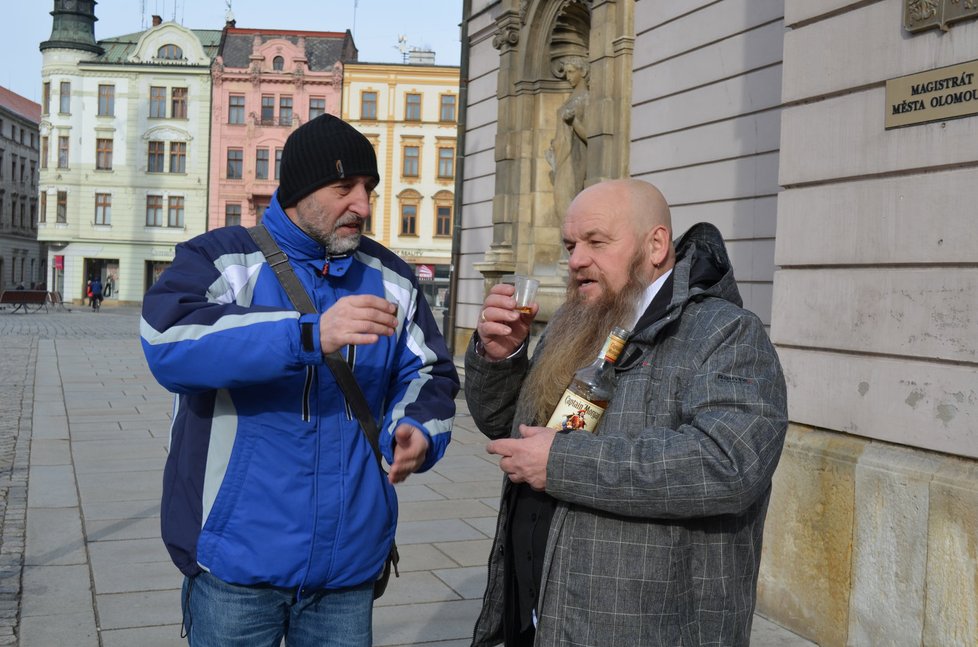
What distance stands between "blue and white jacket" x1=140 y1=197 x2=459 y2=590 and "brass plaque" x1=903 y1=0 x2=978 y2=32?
2.98 metres

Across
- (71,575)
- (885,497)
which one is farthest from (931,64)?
(71,575)

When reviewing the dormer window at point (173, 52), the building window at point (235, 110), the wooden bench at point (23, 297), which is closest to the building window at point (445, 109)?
the building window at point (235, 110)

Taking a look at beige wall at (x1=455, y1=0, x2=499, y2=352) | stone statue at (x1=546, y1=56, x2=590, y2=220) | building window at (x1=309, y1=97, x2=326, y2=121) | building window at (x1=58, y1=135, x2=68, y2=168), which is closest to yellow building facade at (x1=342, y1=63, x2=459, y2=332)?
building window at (x1=309, y1=97, x2=326, y2=121)

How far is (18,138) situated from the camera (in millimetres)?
75625

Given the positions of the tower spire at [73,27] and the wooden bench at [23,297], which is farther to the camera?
the tower spire at [73,27]

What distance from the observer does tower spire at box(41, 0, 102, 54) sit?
55.2m

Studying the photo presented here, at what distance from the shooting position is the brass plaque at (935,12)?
4281mm

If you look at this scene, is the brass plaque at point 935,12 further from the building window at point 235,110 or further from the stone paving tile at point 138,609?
the building window at point 235,110

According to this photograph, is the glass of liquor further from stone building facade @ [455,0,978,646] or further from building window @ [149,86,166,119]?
building window @ [149,86,166,119]

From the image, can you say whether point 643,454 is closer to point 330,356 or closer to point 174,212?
point 330,356

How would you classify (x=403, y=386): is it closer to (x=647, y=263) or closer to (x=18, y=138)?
(x=647, y=263)

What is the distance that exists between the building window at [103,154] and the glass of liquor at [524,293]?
56.2 meters

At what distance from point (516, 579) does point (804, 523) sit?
265 cm

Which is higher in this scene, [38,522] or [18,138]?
[18,138]
